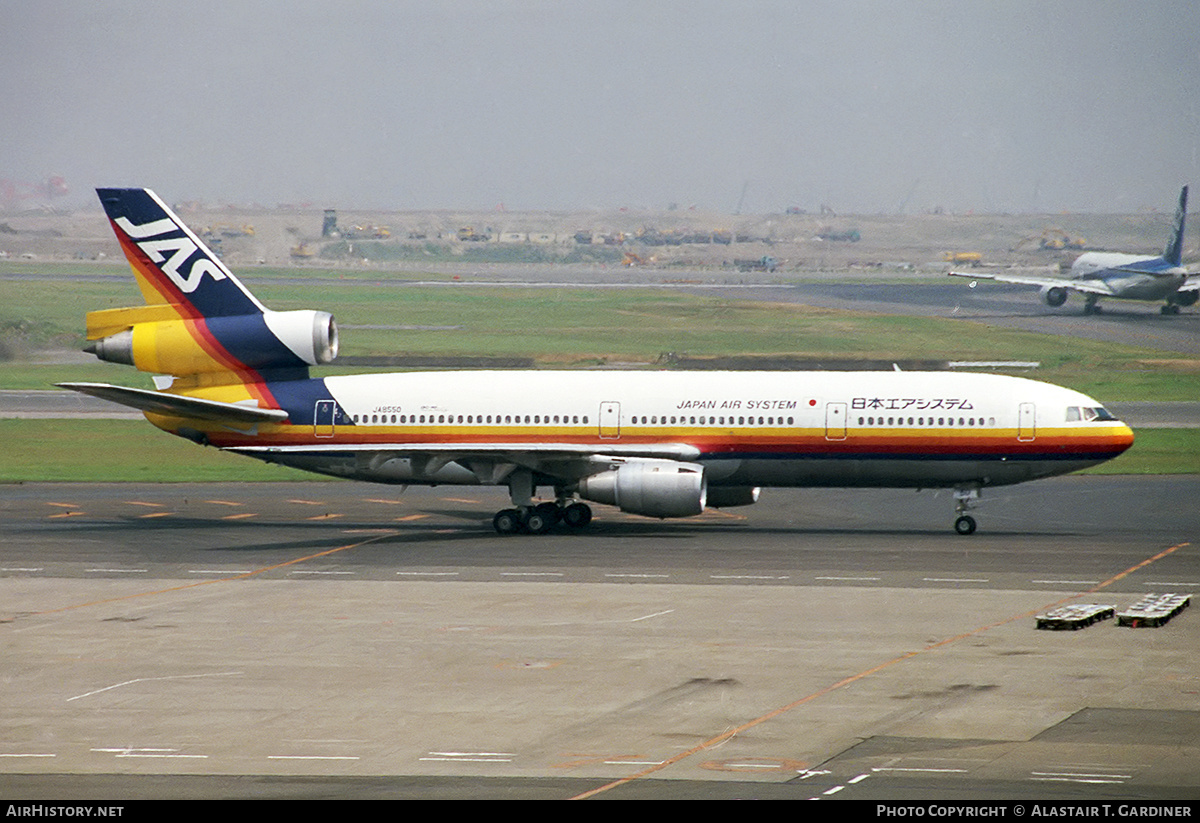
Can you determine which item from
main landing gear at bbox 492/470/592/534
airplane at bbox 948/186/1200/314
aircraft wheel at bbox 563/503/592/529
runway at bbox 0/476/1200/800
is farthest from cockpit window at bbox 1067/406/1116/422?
airplane at bbox 948/186/1200/314

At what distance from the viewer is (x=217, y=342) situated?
50.7 meters

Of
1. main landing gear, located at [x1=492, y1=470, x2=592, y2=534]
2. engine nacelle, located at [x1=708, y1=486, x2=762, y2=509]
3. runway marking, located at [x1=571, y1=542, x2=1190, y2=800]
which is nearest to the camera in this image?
runway marking, located at [x1=571, y1=542, x2=1190, y2=800]

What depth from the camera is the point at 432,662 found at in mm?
29797

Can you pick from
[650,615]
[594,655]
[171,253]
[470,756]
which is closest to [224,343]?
[171,253]

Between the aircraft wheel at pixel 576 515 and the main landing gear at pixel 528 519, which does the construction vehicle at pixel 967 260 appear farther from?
the main landing gear at pixel 528 519

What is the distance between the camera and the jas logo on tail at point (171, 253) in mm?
50781

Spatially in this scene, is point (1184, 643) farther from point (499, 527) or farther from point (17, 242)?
point (17, 242)

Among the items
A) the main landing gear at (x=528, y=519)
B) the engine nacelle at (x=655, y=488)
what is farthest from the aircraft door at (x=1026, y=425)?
the main landing gear at (x=528, y=519)

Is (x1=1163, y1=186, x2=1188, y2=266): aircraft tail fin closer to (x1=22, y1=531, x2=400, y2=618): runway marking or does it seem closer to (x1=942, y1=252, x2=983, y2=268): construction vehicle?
(x1=942, y1=252, x2=983, y2=268): construction vehicle

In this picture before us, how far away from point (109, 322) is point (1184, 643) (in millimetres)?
35535

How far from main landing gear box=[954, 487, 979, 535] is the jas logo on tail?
994 inches

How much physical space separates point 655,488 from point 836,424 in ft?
20.4

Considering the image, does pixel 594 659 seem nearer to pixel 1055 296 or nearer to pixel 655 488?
pixel 655 488

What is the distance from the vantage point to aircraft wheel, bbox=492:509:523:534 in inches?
1933
